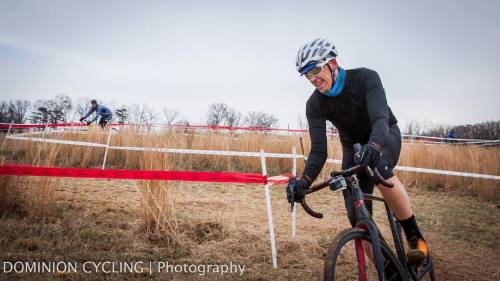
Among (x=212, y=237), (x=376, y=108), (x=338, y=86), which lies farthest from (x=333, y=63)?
(x=212, y=237)

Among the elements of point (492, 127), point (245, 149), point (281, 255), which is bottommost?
point (281, 255)

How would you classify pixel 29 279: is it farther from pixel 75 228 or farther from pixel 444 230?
pixel 444 230

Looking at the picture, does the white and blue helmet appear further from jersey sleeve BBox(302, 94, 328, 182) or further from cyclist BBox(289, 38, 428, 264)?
jersey sleeve BBox(302, 94, 328, 182)

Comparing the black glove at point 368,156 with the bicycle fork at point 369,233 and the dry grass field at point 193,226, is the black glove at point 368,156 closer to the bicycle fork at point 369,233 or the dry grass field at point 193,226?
the bicycle fork at point 369,233

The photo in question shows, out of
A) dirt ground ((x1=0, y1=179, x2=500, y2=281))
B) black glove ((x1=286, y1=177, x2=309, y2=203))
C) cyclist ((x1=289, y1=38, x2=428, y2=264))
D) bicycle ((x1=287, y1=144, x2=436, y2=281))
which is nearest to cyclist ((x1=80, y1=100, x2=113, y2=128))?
dirt ground ((x1=0, y1=179, x2=500, y2=281))

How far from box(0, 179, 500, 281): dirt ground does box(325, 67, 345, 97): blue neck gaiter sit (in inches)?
78.5

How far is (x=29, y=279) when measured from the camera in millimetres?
2719


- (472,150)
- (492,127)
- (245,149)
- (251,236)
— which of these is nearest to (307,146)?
(245,149)

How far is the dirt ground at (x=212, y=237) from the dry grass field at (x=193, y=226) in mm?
13

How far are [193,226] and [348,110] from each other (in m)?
2.84

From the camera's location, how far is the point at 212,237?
13.6 feet

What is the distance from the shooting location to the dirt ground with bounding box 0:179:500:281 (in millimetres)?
3285

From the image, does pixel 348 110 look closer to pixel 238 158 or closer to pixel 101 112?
pixel 238 158

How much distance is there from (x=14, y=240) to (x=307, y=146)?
8361 mm
